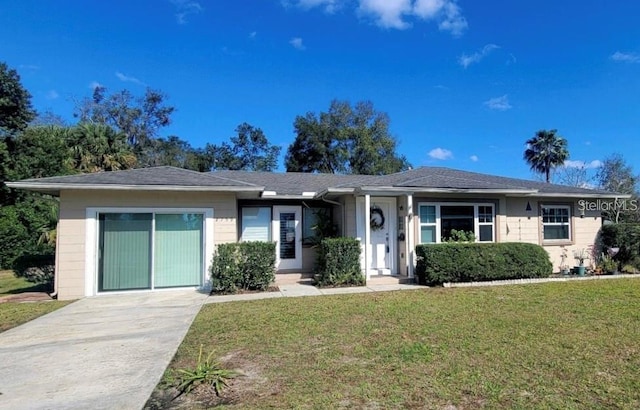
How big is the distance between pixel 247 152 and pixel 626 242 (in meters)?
32.2

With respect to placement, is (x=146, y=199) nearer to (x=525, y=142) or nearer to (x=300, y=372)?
(x=300, y=372)

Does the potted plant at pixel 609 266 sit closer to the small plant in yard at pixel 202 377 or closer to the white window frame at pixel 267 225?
the white window frame at pixel 267 225

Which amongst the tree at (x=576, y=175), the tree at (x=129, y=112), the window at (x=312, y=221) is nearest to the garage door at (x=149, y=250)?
the window at (x=312, y=221)

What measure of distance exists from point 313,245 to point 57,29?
49.3 feet

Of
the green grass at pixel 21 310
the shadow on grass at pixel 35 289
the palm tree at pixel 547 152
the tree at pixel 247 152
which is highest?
the tree at pixel 247 152

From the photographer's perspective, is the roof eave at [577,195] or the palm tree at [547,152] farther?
the palm tree at [547,152]

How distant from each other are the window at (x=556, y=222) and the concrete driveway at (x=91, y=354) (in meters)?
11.8

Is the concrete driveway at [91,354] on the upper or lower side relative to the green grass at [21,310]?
upper

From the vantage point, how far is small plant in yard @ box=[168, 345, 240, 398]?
3727mm

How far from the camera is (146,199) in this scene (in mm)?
9633

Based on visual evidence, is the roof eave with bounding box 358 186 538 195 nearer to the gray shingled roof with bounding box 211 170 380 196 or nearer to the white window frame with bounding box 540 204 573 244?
the white window frame with bounding box 540 204 573 244

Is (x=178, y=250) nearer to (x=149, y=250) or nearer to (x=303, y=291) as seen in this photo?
(x=149, y=250)

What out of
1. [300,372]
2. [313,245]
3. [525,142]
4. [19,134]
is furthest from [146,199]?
[525,142]

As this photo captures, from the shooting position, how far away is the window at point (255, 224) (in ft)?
40.6
